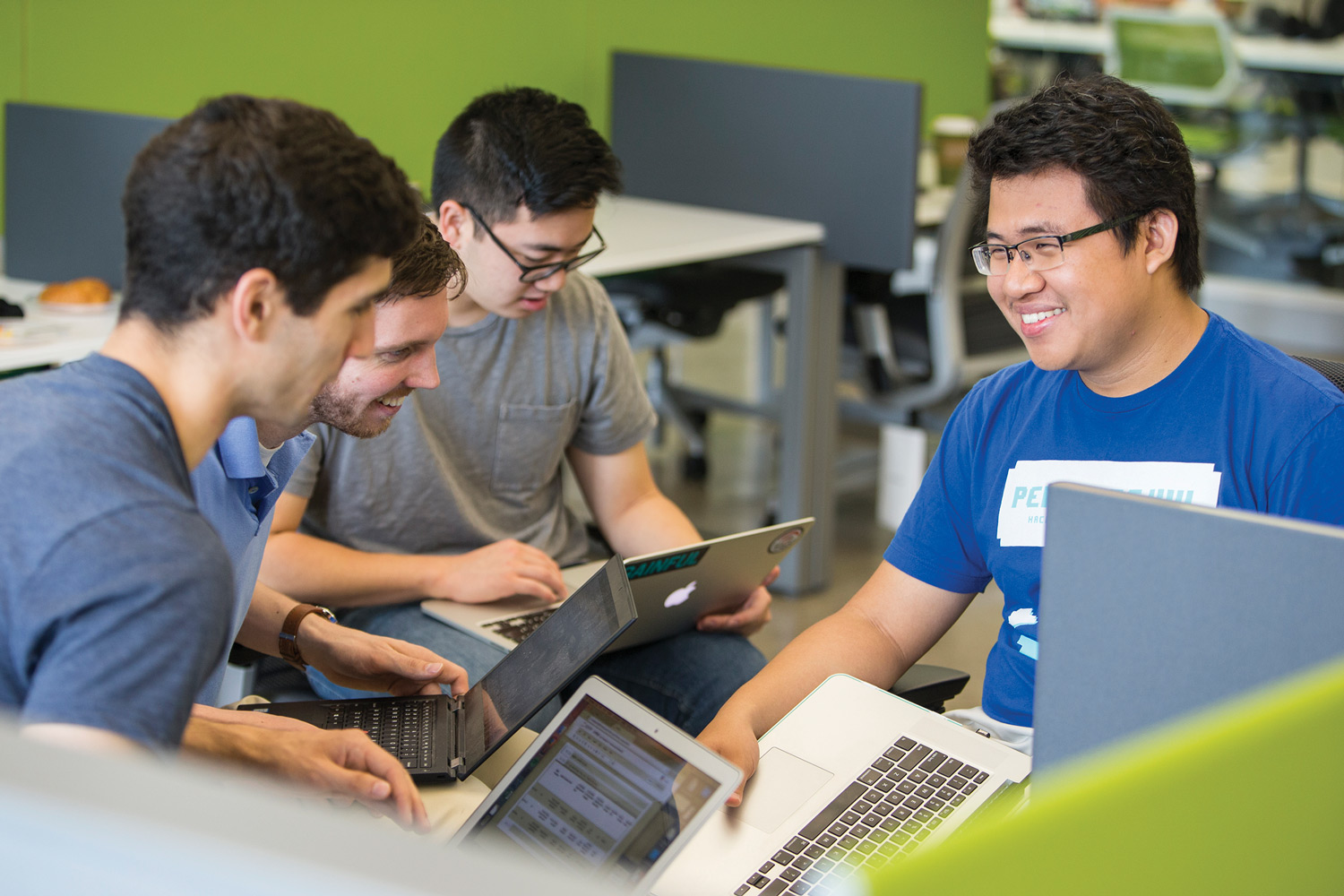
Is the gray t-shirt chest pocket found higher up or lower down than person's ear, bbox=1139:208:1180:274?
lower down

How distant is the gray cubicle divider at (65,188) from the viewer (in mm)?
2307

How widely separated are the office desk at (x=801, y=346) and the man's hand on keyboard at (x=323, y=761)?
223 cm

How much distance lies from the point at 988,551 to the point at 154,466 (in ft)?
2.94

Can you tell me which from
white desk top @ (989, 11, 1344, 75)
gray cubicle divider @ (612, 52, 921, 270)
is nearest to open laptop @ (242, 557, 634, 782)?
gray cubicle divider @ (612, 52, 921, 270)

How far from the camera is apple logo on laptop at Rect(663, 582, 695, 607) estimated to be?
5.20ft

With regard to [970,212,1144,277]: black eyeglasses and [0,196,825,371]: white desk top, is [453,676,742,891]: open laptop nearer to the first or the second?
[970,212,1144,277]: black eyeglasses

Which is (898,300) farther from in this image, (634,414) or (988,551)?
(988,551)

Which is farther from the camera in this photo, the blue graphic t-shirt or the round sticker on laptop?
the round sticker on laptop

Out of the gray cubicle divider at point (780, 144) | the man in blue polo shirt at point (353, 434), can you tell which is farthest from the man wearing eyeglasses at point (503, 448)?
the gray cubicle divider at point (780, 144)

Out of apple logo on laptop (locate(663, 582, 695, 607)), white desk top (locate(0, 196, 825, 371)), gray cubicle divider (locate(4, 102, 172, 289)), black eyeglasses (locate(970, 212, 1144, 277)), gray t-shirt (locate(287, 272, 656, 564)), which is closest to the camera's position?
black eyeglasses (locate(970, 212, 1144, 277))

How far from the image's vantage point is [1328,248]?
5.84m

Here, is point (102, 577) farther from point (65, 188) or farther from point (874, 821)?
point (65, 188)

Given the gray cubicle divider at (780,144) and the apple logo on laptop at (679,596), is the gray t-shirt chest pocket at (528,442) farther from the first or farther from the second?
the gray cubicle divider at (780,144)

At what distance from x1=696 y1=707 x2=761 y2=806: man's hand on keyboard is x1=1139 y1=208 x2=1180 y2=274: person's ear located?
623mm
